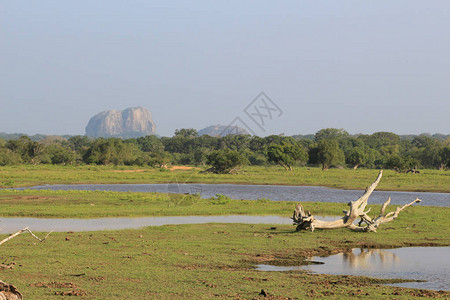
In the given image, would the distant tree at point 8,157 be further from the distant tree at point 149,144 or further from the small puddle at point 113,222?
the small puddle at point 113,222

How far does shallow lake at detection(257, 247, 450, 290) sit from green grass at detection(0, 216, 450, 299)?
2.45 feet

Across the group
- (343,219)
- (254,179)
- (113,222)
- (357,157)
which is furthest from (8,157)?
(343,219)

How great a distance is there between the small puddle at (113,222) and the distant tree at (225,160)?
41386 millimetres

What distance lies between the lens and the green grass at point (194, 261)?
12.2 meters

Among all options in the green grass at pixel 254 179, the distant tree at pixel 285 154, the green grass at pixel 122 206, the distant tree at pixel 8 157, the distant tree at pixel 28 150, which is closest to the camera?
the green grass at pixel 122 206

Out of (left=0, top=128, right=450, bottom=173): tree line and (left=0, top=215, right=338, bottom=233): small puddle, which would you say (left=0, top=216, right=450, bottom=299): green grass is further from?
(left=0, top=128, right=450, bottom=173): tree line

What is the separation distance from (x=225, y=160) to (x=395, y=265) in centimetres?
5614

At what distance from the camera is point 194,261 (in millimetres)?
15875

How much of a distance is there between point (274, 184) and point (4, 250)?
47.9m

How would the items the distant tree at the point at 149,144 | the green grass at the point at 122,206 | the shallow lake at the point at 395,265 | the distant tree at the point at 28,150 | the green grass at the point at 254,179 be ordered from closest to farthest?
the shallow lake at the point at 395,265 → the green grass at the point at 122,206 → the green grass at the point at 254,179 → the distant tree at the point at 28,150 → the distant tree at the point at 149,144

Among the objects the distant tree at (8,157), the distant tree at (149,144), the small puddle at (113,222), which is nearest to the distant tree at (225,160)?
the distant tree at (8,157)

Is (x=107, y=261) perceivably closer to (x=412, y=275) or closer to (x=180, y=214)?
(x=412, y=275)

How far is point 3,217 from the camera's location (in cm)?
2766

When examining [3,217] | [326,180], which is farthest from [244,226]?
[326,180]
